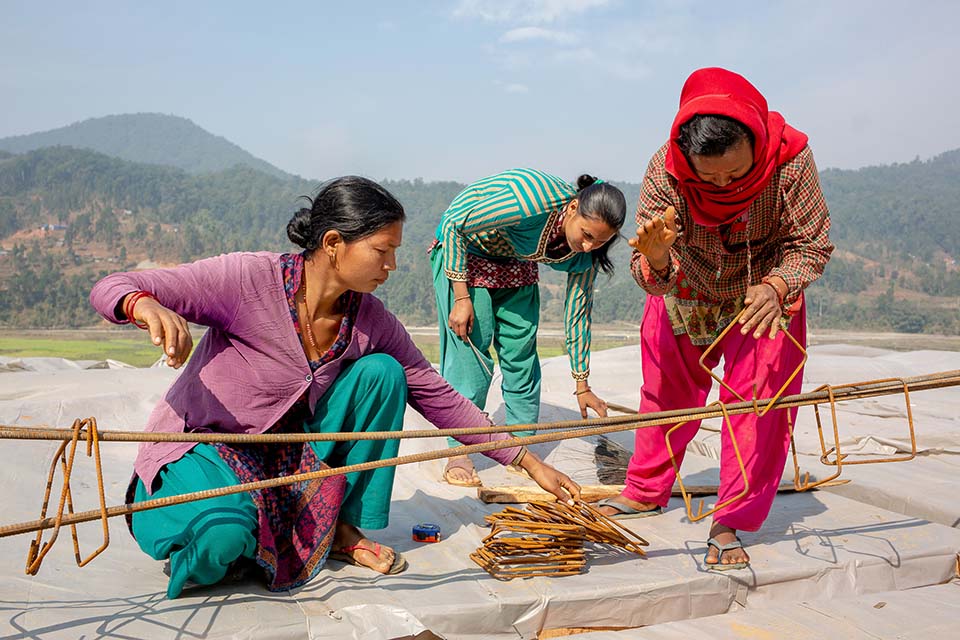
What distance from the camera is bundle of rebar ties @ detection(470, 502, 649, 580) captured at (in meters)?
2.19

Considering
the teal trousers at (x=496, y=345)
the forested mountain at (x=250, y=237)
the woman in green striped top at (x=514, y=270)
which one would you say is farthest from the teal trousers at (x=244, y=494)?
the forested mountain at (x=250, y=237)

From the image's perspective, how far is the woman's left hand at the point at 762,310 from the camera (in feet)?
6.84

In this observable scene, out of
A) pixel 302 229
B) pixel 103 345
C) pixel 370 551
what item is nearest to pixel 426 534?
pixel 370 551

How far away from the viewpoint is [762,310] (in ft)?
6.86

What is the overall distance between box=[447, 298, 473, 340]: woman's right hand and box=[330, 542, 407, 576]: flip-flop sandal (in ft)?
4.39

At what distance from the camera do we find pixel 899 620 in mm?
2033

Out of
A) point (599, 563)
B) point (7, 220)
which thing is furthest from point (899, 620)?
point (7, 220)

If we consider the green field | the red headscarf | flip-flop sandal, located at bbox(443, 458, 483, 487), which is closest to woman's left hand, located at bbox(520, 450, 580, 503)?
the red headscarf

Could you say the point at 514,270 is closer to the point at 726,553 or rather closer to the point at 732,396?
the point at 732,396

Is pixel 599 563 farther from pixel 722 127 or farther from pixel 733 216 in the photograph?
pixel 722 127

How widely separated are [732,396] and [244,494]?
1.55 metres

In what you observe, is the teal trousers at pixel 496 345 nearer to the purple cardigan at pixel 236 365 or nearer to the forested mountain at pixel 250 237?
the purple cardigan at pixel 236 365

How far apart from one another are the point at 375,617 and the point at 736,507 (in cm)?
121

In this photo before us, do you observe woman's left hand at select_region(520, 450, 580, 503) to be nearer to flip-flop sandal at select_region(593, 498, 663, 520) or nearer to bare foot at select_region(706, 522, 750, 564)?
bare foot at select_region(706, 522, 750, 564)
